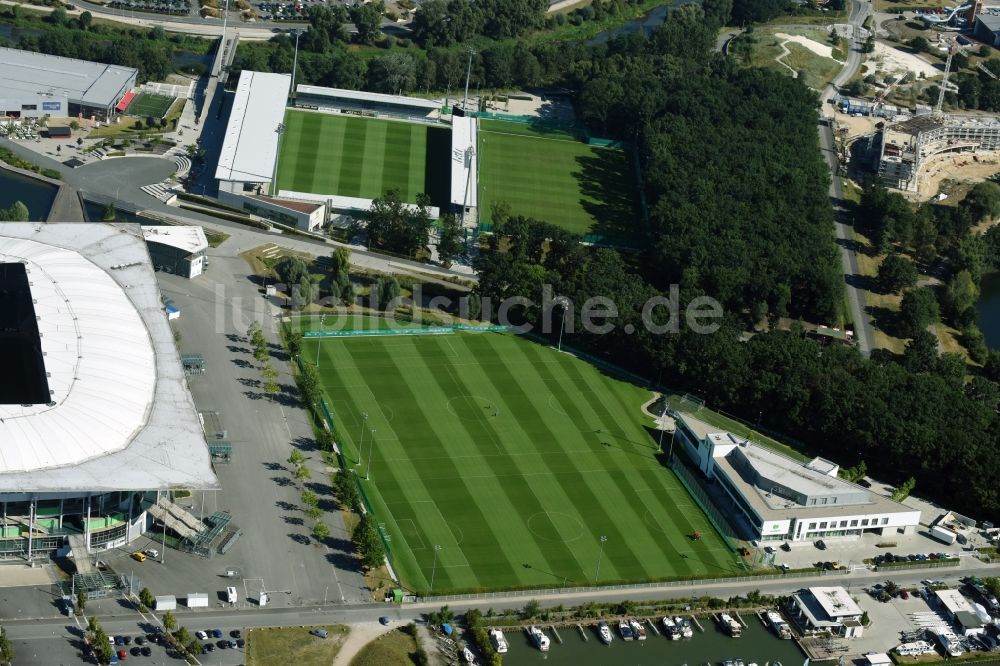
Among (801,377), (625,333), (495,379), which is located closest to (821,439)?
(801,377)

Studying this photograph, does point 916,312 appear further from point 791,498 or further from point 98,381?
point 98,381

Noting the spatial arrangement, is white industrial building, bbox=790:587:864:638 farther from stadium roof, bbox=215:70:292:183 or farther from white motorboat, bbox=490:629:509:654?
stadium roof, bbox=215:70:292:183

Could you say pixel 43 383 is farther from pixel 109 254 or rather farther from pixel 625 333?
pixel 625 333

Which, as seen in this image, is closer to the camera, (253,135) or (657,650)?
(657,650)

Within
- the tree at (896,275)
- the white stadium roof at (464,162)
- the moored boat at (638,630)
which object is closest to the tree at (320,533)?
the moored boat at (638,630)

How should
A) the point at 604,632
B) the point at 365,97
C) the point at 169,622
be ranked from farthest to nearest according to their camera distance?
the point at 365,97 → the point at 604,632 → the point at 169,622

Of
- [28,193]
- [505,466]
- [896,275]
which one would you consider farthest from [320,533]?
[896,275]
